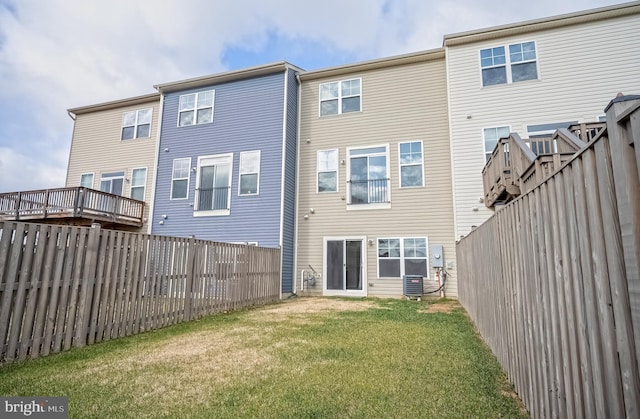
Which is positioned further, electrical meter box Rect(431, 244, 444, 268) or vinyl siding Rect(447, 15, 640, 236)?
electrical meter box Rect(431, 244, 444, 268)

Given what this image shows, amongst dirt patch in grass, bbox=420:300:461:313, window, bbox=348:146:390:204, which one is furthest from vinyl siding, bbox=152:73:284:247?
dirt patch in grass, bbox=420:300:461:313

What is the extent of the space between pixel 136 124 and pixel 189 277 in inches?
448

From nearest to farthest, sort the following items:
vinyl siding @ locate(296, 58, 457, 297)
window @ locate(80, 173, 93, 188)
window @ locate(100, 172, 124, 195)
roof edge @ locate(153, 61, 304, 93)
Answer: vinyl siding @ locate(296, 58, 457, 297) < roof edge @ locate(153, 61, 304, 93) < window @ locate(100, 172, 124, 195) < window @ locate(80, 173, 93, 188)

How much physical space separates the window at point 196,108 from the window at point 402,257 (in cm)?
887

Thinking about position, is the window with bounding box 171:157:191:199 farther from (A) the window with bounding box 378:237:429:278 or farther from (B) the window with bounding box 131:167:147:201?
(A) the window with bounding box 378:237:429:278

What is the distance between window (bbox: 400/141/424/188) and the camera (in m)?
11.2

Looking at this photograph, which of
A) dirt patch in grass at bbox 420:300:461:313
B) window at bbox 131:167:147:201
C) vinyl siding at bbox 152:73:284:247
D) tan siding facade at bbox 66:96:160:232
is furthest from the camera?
tan siding facade at bbox 66:96:160:232

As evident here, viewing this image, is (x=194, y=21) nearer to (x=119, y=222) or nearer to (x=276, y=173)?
(x=276, y=173)

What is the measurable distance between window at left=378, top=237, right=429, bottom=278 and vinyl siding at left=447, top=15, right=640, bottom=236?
1.43 m

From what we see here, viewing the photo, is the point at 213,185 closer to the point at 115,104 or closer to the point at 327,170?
the point at 327,170

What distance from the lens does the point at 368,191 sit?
38.0 ft

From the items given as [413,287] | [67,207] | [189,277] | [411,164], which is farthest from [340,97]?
[67,207]

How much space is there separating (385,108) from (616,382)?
38.0 feet

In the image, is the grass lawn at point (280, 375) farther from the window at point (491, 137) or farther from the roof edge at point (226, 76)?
the roof edge at point (226, 76)
